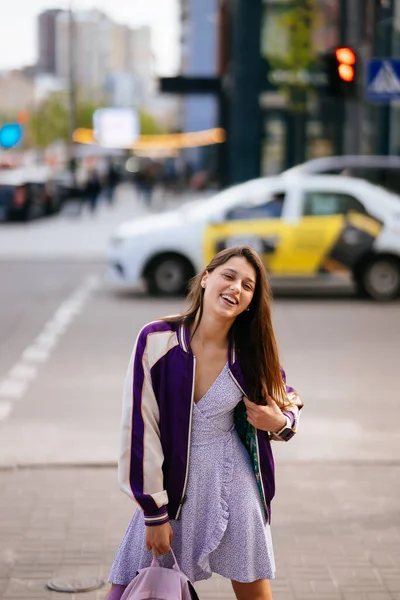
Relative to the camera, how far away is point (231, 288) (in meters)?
3.68

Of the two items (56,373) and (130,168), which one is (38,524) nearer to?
(56,373)

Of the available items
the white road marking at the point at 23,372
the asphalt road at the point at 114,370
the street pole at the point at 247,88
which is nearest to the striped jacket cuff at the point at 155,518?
the asphalt road at the point at 114,370

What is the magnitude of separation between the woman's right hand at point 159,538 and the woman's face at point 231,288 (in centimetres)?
67

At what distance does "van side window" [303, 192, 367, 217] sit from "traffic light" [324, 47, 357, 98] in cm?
223

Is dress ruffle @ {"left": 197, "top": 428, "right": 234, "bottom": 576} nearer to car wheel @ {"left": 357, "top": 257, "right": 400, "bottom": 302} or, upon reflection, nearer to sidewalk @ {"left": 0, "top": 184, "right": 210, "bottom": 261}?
car wheel @ {"left": 357, "top": 257, "right": 400, "bottom": 302}

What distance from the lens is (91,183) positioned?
44.8m

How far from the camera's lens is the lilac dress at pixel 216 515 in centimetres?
366

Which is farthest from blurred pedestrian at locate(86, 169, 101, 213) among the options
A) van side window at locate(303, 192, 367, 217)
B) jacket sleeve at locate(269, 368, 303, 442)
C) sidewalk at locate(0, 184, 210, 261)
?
jacket sleeve at locate(269, 368, 303, 442)

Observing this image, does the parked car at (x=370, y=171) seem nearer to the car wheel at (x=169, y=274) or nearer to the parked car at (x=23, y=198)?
the car wheel at (x=169, y=274)

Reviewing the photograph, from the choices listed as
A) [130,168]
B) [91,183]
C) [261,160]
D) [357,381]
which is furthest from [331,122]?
[130,168]

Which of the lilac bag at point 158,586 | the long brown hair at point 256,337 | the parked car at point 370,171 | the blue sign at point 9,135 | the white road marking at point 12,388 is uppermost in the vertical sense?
the long brown hair at point 256,337

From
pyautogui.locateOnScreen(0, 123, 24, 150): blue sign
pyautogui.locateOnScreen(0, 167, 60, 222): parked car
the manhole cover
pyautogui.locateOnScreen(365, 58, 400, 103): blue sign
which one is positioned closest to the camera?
the manhole cover

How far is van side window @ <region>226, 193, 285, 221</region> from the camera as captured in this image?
1587 cm

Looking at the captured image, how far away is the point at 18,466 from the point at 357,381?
387 cm
